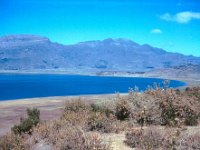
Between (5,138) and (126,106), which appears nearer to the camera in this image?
(5,138)

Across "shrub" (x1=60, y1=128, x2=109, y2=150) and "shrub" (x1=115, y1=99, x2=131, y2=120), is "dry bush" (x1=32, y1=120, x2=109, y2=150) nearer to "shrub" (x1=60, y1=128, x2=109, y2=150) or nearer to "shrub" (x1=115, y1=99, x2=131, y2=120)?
"shrub" (x1=60, y1=128, x2=109, y2=150)

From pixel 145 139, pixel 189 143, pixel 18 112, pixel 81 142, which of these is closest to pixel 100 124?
pixel 145 139

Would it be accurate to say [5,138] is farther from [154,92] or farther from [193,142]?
[154,92]

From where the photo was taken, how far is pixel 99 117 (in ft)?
41.4

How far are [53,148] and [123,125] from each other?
169 inches

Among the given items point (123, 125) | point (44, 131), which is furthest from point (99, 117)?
point (44, 131)

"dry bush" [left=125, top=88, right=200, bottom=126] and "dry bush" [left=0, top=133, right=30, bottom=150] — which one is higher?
"dry bush" [left=125, top=88, right=200, bottom=126]

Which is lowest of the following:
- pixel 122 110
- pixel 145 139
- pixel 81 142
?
pixel 145 139

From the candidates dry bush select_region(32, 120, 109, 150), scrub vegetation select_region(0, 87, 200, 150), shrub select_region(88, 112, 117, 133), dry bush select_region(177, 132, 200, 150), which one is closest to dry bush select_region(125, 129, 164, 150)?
scrub vegetation select_region(0, 87, 200, 150)

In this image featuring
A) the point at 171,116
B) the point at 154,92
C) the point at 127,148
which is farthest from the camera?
the point at 154,92

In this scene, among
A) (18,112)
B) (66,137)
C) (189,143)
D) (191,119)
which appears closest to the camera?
(189,143)

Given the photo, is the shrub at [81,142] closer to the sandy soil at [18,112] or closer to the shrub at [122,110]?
the shrub at [122,110]

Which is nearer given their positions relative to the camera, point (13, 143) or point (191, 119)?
point (13, 143)

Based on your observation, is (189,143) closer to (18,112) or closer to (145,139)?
(145,139)
